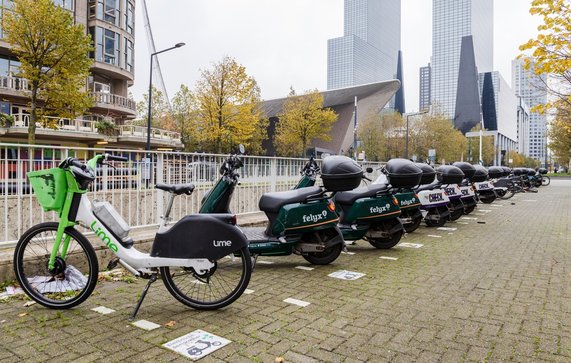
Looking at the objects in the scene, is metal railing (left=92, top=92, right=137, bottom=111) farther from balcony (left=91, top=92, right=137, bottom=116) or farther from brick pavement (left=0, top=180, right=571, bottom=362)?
brick pavement (left=0, top=180, right=571, bottom=362)

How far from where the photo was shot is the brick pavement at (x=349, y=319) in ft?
9.29

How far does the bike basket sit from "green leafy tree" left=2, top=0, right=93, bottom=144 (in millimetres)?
19251

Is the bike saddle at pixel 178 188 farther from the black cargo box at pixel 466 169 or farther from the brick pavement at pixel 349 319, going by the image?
the black cargo box at pixel 466 169

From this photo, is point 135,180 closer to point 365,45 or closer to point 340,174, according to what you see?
point 340,174

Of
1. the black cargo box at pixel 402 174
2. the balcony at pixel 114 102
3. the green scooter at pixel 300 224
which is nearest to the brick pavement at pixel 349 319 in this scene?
the green scooter at pixel 300 224

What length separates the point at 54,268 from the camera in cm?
368

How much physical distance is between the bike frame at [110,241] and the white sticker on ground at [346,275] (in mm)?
1798

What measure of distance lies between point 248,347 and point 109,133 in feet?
121

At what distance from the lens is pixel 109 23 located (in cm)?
4031

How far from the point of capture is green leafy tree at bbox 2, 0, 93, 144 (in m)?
19.8

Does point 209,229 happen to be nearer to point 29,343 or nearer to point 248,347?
point 248,347

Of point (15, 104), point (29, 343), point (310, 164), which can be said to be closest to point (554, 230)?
point (310, 164)

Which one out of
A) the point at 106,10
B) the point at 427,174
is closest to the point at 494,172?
the point at 427,174

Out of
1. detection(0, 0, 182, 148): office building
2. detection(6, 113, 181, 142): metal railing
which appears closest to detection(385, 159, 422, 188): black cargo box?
detection(6, 113, 181, 142): metal railing
